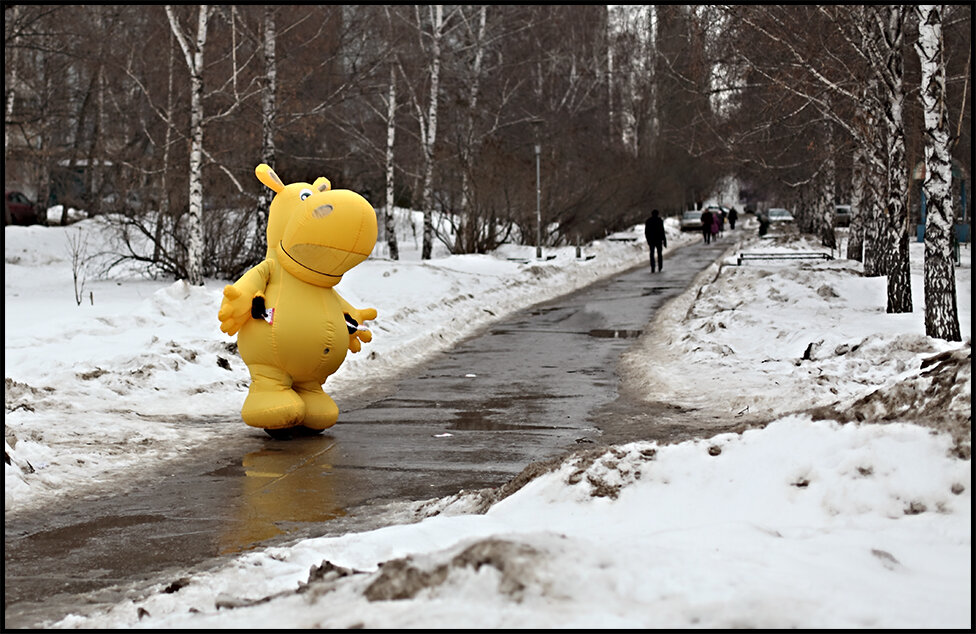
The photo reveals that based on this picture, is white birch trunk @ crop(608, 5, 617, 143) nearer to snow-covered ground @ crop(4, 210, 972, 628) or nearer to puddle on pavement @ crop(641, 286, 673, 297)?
puddle on pavement @ crop(641, 286, 673, 297)

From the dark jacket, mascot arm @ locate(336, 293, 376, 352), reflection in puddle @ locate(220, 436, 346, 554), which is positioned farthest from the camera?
the dark jacket

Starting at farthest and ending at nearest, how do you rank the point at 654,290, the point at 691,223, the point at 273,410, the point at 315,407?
1. the point at 691,223
2. the point at 654,290
3. the point at 315,407
4. the point at 273,410

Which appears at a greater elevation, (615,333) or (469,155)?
(469,155)

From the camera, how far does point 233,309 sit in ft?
28.1

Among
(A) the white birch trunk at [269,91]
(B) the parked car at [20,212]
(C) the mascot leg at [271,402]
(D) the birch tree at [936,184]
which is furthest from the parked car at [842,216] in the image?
(C) the mascot leg at [271,402]

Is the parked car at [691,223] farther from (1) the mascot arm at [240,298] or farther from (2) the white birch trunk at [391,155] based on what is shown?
(1) the mascot arm at [240,298]

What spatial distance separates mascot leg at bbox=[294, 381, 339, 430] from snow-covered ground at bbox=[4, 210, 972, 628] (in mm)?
705

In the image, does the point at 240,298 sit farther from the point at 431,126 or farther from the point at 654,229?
the point at 654,229

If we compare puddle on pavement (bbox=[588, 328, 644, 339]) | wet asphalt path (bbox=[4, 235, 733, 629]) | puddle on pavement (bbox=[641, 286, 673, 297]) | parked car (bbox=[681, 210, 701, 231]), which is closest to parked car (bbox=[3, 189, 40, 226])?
puddle on pavement (bbox=[641, 286, 673, 297])

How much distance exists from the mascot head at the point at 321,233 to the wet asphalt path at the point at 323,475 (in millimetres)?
1388

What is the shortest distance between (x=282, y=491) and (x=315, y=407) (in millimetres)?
1950

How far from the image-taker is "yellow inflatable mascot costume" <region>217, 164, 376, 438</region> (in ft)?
28.7

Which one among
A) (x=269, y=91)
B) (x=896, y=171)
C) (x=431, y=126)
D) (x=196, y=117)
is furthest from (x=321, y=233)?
(x=431, y=126)

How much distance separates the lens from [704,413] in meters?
9.63
